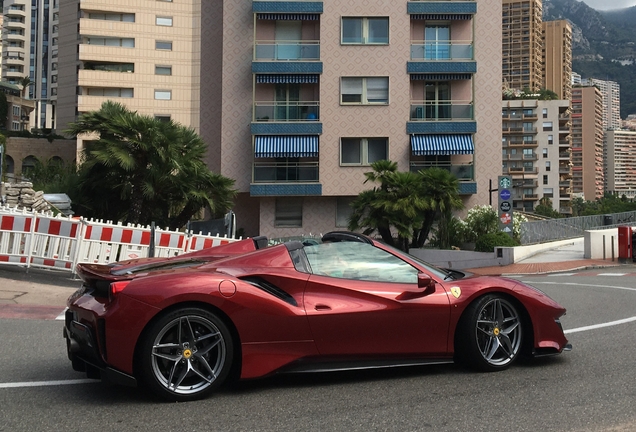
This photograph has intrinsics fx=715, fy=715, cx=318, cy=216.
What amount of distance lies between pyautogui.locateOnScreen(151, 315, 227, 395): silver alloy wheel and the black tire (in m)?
1.94

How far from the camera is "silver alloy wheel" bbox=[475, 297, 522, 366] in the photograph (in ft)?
18.8

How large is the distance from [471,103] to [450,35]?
413 centimetres

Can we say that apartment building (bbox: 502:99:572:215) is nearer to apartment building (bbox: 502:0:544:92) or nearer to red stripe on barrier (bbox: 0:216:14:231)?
apartment building (bbox: 502:0:544:92)

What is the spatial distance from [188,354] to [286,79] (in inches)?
1369

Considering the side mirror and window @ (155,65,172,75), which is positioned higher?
window @ (155,65,172,75)

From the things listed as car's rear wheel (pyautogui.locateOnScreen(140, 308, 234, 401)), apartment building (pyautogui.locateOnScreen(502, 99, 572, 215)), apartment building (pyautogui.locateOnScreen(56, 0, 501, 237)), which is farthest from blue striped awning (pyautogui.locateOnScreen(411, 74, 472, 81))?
apartment building (pyautogui.locateOnScreen(502, 99, 572, 215))

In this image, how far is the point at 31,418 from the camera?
4.58 metres

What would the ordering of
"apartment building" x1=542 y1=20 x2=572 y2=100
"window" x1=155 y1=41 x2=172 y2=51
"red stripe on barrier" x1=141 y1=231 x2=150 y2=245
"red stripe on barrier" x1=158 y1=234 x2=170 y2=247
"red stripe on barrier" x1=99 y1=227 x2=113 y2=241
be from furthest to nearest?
"apartment building" x1=542 y1=20 x2=572 y2=100 < "window" x1=155 y1=41 x2=172 y2=51 < "red stripe on barrier" x1=158 y1=234 x2=170 y2=247 < "red stripe on barrier" x1=141 y1=231 x2=150 y2=245 < "red stripe on barrier" x1=99 y1=227 x2=113 y2=241

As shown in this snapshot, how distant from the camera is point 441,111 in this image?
38844mm

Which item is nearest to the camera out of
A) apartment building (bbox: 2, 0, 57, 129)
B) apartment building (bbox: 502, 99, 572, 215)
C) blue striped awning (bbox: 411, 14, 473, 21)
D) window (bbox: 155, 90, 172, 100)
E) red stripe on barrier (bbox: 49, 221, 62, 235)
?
red stripe on barrier (bbox: 49, 221, 62, 235)

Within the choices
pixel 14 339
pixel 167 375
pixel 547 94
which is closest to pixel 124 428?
pixel 167 375

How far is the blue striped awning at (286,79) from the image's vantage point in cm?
3841

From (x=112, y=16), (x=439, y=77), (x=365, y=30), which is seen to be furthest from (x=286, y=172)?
(x=112, y=16)

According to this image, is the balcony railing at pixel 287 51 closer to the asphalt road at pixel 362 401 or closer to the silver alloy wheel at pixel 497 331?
the asphalt road at pixel 362 401
